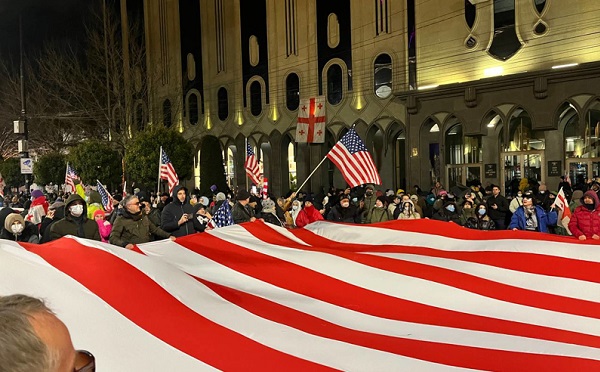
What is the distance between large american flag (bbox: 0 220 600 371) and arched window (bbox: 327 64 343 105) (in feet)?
86.7

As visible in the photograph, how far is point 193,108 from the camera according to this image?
42.7m

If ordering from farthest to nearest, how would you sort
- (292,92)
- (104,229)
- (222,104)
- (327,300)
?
(222,104)
(292,92)
(104,229)
(327,300)

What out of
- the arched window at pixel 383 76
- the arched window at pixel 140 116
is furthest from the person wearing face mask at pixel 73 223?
the arched window at pixel 140 116

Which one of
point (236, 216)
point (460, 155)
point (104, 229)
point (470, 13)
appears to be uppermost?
point (470, 13)

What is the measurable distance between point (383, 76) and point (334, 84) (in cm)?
353

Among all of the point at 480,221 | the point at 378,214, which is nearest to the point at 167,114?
the point at 378,214

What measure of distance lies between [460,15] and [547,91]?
548cm

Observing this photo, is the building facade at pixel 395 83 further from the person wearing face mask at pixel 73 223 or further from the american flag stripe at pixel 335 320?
the american flag stripe at pixel 335 320

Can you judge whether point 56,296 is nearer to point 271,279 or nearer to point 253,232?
point 271,279

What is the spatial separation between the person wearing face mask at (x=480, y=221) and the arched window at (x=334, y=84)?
1811 cm

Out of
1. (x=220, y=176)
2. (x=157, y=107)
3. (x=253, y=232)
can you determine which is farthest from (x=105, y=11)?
(x=253, y=232)

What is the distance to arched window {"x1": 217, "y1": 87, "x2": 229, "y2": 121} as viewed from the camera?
3998cm

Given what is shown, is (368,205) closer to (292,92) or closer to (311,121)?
(311,121)

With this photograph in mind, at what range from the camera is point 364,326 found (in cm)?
455
